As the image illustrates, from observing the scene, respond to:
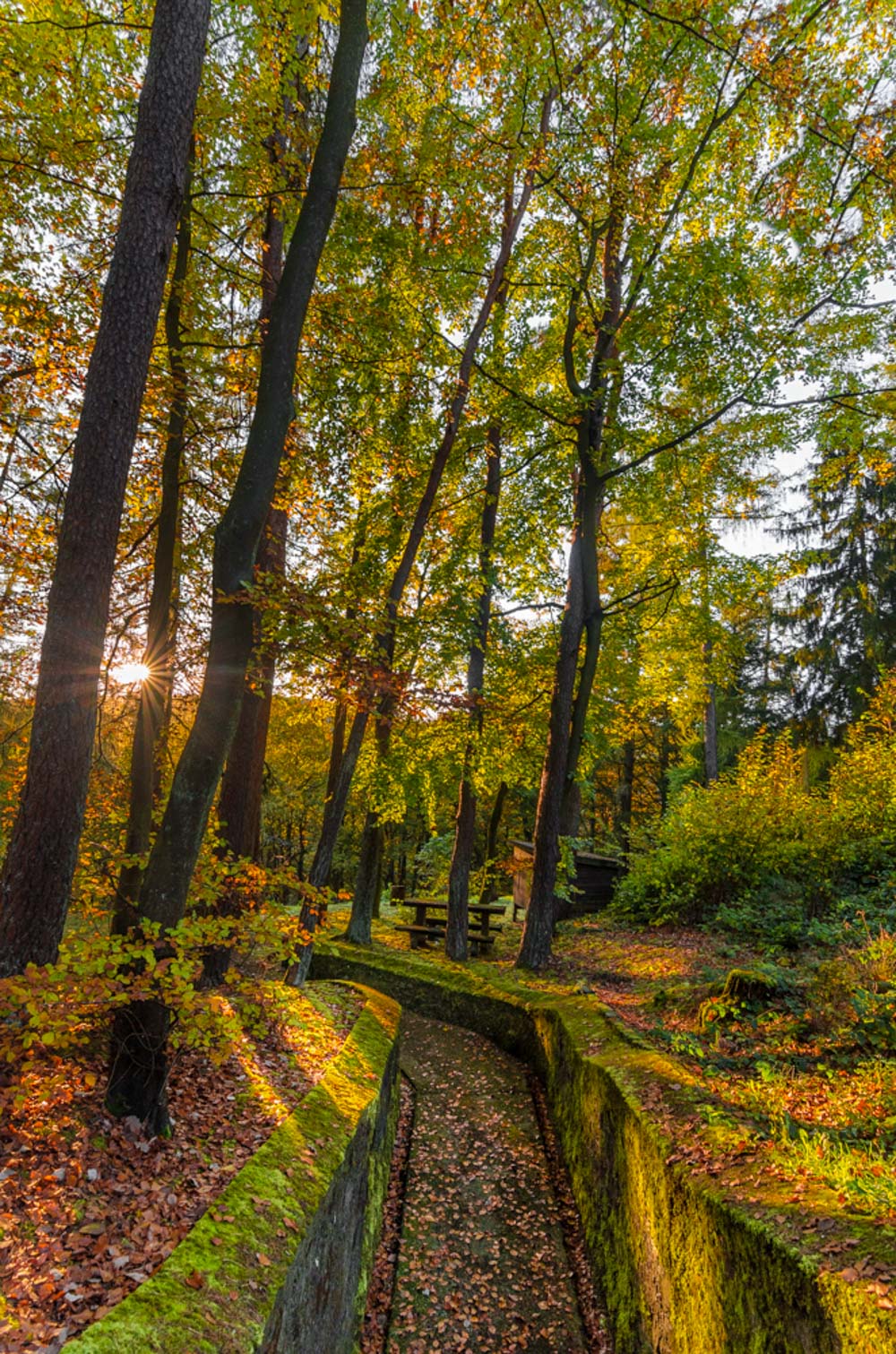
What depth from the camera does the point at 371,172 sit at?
671 centimetres

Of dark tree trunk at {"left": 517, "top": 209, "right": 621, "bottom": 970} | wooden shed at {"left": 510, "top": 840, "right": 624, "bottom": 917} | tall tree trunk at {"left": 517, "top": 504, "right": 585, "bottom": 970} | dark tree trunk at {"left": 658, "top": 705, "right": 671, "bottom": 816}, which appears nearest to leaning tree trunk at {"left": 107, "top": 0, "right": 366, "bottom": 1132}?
dark tree trunk at {"left": 517, "top": 209, "right": 621, "bottom": 970}

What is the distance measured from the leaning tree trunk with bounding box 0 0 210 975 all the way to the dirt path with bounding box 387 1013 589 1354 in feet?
11.3

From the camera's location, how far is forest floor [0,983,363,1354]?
2.17 metres

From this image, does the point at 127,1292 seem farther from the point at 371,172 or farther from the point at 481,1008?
the point at 371,172

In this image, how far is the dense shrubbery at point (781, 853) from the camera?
27.0ft

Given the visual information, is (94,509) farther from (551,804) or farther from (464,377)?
(551,804)

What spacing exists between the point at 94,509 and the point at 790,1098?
5.53 meters

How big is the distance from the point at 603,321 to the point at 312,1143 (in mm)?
10414

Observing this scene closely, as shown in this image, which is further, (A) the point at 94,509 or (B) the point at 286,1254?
(A) the point at 94,509

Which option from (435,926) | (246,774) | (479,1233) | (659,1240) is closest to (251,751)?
(246,774)

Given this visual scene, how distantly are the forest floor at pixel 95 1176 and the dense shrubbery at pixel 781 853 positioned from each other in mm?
6216

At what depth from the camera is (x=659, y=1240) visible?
3.47 m

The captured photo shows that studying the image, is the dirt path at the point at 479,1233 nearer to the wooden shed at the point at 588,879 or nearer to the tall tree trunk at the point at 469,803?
the tall tree trunk at the point at 469,803

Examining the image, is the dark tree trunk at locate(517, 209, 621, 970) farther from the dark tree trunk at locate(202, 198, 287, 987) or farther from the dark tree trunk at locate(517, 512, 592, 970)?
the dark tree trunk at locate(202, 198, 287, 987)
